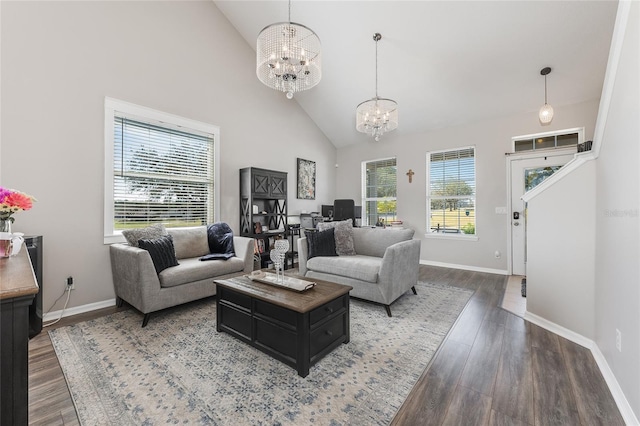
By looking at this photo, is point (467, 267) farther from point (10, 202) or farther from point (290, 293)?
point (10, 202)

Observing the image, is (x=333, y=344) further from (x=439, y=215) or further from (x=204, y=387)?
(x=439, y=215)

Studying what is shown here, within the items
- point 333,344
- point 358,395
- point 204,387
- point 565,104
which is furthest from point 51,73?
point 565,104

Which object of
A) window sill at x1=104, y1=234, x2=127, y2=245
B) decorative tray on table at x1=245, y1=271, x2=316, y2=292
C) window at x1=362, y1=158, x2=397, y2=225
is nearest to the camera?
decorative tray on table at x1=245, y1=271, x2=316, y2=292

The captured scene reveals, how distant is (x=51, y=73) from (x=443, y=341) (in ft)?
15.0

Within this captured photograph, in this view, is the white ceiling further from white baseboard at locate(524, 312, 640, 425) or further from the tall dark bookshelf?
white baseboard at locate(524, 312, 640, 425)

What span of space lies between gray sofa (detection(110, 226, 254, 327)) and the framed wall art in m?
2.42

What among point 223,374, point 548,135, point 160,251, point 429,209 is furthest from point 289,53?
point 548,135

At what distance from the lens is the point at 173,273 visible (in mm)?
2664

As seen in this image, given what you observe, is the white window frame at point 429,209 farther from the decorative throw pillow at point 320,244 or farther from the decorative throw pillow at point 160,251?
the decorative throw pillow at point 160,251

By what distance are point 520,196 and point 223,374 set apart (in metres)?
4.97

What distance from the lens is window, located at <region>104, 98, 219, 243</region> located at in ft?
10.2

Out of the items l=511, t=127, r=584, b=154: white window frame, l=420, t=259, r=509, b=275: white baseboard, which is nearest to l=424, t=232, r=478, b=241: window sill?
l=420, t=259, r=509, b=275: white baseboard

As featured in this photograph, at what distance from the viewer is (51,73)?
105 inches

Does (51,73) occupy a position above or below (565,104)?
below
